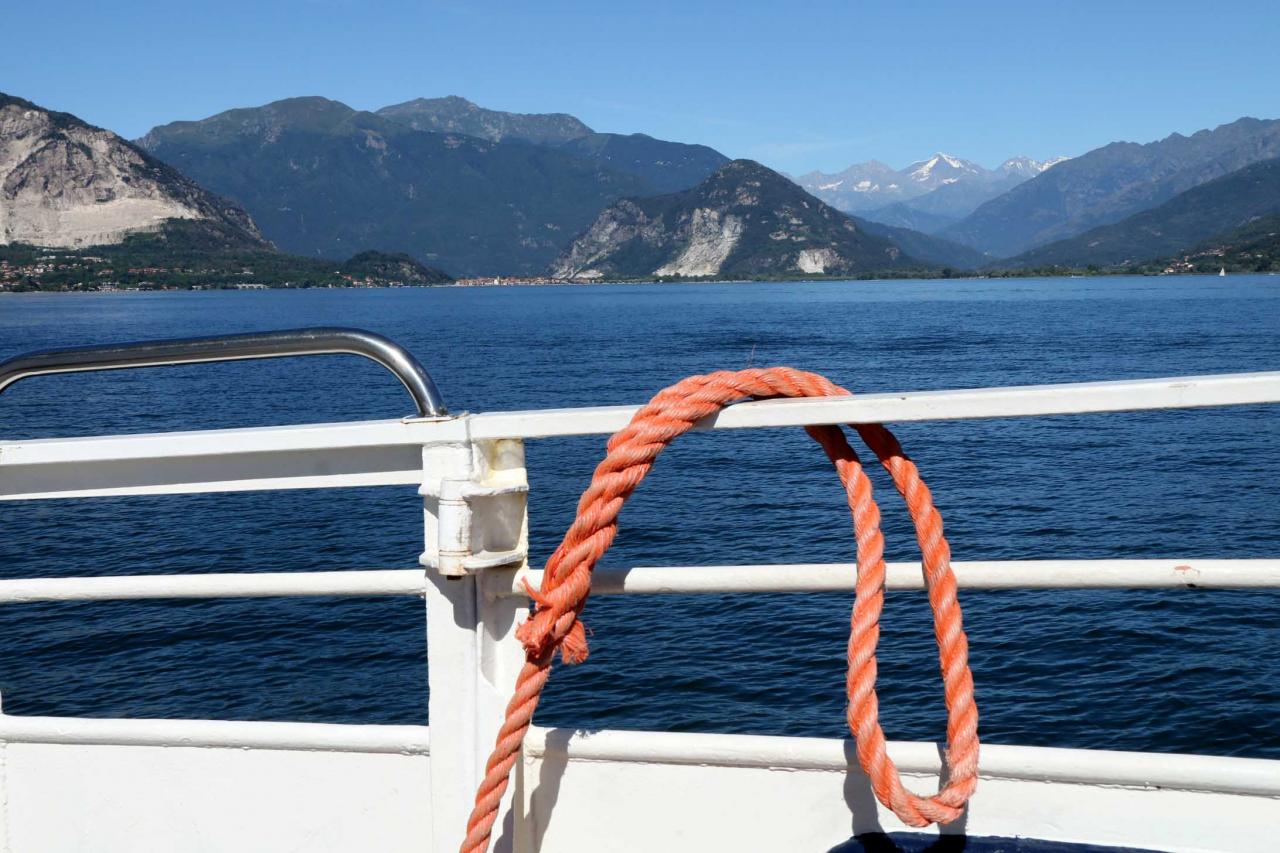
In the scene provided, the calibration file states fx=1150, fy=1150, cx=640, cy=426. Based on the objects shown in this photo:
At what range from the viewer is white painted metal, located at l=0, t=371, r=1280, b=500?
219 centimetres

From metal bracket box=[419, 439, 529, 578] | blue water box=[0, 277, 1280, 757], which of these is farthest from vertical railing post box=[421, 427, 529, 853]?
blue water box=[0, 277, 1280, 757]

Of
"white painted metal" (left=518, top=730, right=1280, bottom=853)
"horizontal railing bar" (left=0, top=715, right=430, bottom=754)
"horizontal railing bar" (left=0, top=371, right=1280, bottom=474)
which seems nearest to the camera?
"horizontal railing bar" (left=0, top=371, right=1280, bottom=474)

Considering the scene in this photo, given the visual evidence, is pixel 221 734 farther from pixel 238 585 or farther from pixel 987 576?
pixel 987 576

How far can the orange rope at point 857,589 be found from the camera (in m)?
2.25

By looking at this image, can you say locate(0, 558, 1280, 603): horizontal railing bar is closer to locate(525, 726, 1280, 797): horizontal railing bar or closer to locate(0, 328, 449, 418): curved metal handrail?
locate(525, 726, 1280, 797): horizontal railing bar

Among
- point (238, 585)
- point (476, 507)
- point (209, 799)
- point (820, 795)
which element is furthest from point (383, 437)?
point (820, 795)

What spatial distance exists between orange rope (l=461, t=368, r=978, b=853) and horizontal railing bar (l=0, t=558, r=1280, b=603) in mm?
81

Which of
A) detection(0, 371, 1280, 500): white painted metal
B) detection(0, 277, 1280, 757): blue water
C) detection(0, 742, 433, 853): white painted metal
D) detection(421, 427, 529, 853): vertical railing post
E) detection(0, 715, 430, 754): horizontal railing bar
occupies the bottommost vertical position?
detection(0, 277, 1280, 757): blue water

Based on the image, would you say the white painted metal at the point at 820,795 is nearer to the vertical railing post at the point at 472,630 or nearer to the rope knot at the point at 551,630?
the vertical railing post at the point at 472,630

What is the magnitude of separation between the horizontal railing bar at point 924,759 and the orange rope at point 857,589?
0.11m

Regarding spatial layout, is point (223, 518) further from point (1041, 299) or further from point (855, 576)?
point (1041, 299)

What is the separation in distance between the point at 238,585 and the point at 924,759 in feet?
5.20

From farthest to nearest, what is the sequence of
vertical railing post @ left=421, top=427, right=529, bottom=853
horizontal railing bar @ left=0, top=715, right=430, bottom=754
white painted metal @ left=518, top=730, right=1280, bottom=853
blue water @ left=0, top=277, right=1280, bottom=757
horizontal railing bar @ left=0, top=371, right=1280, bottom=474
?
blue water @ left=0, top=277, right=1280, bottom=757 < horizontal railing bar @ left=0, top=715, right=430, bottom=754 < vertical railing post @ left=421, top=427, right=529, bottom=853 < white painted metal @ left=518, top=730, right=1280, bottom=853 < horizontal railing bar @ left=0, top=371, right=1280, bottom=474

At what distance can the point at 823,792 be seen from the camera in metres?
2.50
